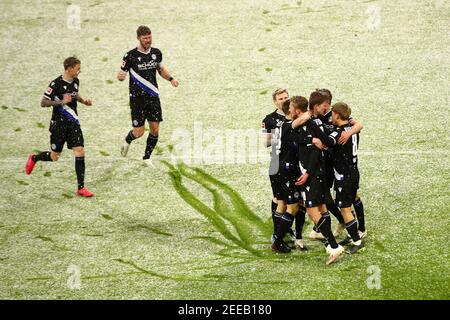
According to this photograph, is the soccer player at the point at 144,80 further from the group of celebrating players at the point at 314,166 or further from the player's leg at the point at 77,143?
the group of celebrating players at the point at 314,166

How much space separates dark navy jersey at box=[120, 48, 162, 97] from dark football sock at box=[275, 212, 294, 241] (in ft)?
14.2

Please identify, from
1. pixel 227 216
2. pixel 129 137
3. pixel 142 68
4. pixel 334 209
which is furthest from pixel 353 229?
pixel 129 137

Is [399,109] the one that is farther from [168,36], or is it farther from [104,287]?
[104,287]

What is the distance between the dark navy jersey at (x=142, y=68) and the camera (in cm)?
1291

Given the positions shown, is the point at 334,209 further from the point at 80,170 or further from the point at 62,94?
the point at 62,94

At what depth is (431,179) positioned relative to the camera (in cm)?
1188

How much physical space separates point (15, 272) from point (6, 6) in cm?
1308

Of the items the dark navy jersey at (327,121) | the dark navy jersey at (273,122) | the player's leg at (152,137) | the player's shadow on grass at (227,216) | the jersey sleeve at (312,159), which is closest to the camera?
the jersey sleeve at (312,159)

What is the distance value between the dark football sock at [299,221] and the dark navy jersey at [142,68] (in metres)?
4.26

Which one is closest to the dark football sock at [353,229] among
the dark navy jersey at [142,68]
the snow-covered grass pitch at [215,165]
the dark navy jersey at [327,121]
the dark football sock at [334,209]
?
the snow-covered grass pitch at [215,165]

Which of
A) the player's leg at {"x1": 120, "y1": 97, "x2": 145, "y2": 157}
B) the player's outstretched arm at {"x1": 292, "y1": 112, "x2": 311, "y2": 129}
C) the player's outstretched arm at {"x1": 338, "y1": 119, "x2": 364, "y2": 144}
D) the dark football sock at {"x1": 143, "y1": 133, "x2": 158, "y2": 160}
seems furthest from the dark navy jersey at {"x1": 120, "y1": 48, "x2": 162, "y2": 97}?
the player's outstretched arm at {"x1": 338, "y1": 119, "x2": 364, "y2": 144}

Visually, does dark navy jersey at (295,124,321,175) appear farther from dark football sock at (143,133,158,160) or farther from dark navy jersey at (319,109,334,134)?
dark football sock at (143,133,158,160)

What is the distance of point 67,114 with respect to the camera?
12055 millimetres
